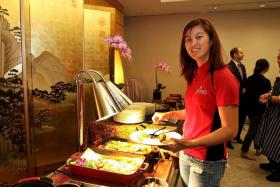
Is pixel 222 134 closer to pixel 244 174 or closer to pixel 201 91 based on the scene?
pixel 201 91

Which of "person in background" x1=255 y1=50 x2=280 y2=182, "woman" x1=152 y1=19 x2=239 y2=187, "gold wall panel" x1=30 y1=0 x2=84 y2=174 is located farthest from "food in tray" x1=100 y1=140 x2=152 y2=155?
"person in background" x1=255 y1=50 x2=280 y2=182

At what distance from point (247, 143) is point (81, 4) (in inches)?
112

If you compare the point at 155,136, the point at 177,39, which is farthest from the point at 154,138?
the point at 177,39

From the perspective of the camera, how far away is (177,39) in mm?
5129

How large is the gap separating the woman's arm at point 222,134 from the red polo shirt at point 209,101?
0.04 m

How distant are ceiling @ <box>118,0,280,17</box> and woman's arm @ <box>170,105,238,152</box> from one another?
3351mm

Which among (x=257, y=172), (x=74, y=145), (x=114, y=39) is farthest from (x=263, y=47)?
(x=74, y=145)

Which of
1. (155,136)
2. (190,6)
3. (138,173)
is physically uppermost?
(190,6)

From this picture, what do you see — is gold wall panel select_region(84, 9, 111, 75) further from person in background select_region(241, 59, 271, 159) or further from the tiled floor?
person in background select_region(241, 59, 271, 159)

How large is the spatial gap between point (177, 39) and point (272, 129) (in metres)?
2.99

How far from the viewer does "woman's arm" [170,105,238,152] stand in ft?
3.24

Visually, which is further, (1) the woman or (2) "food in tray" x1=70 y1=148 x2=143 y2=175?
(2) "food in tray" x1=70 y1=148 x2=143 y2=175

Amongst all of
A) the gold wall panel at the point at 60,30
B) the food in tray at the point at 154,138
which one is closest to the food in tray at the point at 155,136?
the food in tray at the point at 154,138

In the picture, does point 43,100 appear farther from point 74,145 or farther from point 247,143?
point 247,143
